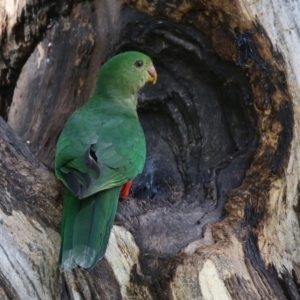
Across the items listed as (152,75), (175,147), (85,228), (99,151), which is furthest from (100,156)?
(152,75)

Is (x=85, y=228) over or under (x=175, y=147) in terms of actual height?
over

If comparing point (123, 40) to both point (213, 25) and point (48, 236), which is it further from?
point (48, 236)

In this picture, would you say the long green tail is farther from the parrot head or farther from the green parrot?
the parrot head

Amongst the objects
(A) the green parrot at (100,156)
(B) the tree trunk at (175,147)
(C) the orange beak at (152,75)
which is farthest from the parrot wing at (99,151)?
(C) the orange beak at (152,75)

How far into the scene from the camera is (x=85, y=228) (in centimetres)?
267

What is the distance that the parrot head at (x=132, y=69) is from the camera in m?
3.79

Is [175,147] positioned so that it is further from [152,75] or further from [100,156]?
[100,156]

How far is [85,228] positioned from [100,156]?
49cm

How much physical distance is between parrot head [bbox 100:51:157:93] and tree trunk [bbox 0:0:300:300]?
92 mm

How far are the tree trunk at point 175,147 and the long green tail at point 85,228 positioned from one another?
0.10m

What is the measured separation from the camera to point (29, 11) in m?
4.30

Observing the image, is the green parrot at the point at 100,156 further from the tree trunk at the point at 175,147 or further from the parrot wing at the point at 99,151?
the tree trunk at the point at 175,147

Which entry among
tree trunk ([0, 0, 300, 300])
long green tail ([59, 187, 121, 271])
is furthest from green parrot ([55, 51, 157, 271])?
tree trunk ([0, 0, 300, 300])

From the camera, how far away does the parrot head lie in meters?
3.79
